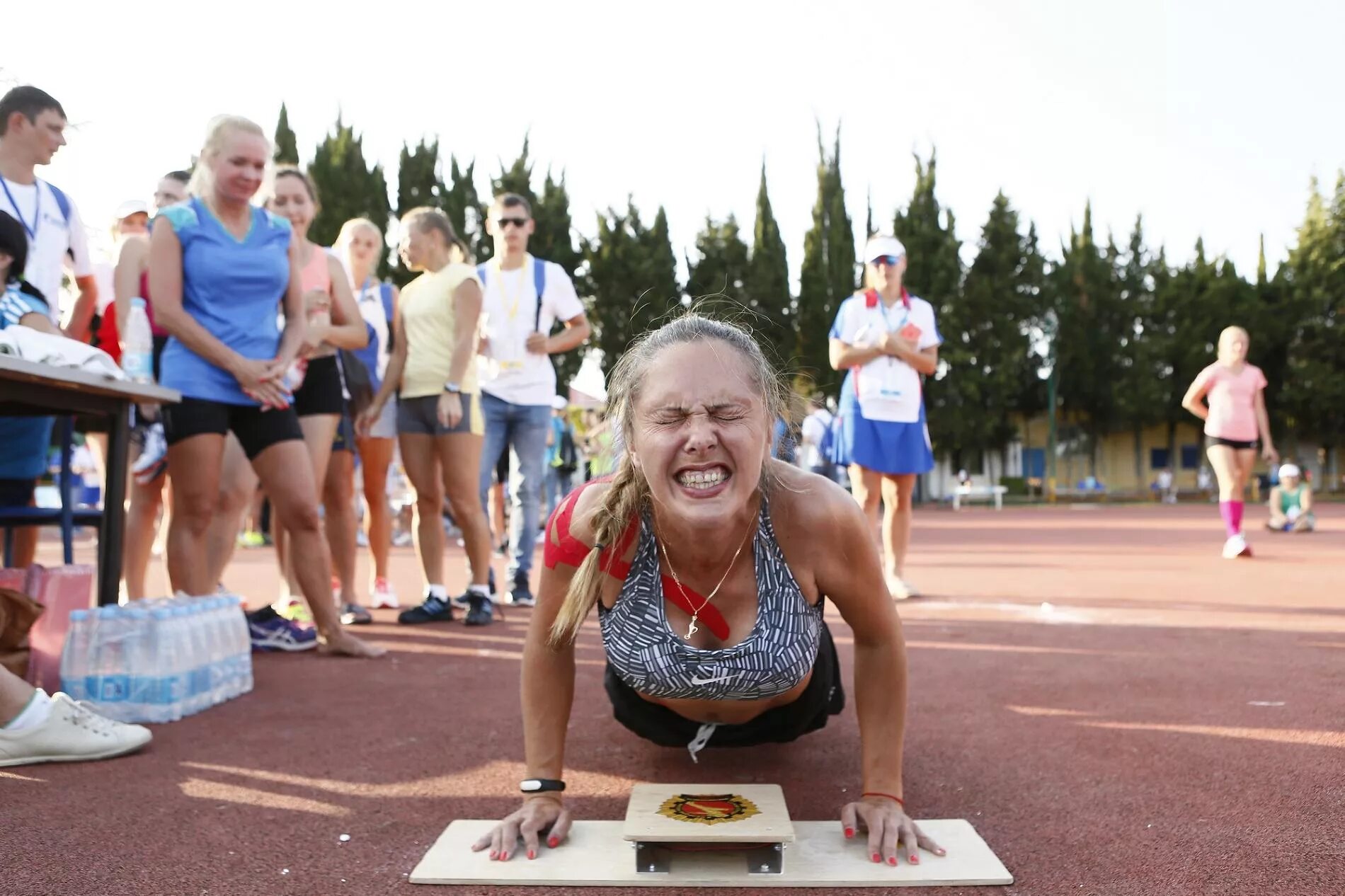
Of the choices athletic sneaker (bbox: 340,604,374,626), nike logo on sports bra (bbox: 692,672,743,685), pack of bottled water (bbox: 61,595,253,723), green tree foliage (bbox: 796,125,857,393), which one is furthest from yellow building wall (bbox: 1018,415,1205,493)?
nike logo on sports bra (bbox: 692,672,743,685)

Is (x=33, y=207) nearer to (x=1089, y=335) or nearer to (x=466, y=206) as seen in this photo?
(x=466, y=206)

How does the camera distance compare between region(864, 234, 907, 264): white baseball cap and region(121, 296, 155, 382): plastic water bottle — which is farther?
region(864, 234, 907, 264): white baseball cap

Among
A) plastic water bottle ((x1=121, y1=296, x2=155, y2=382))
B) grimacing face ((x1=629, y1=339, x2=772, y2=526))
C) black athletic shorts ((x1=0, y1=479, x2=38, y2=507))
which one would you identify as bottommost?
black athletic shorts ((x1=0, y1=479, x2=38, y2=507))

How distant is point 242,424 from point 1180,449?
138 ft

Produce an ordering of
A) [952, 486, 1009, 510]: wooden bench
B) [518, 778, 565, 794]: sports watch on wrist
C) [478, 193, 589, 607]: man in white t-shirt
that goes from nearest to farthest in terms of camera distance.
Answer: [518, 778, 565, 794]: sports watch on wrist
[478, 193, 589, 607]: man in white t-shirt
[952, 486, 1009, 510]: wooden bench

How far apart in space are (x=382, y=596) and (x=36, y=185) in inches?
119


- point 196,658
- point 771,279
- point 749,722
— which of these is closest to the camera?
point 749,722

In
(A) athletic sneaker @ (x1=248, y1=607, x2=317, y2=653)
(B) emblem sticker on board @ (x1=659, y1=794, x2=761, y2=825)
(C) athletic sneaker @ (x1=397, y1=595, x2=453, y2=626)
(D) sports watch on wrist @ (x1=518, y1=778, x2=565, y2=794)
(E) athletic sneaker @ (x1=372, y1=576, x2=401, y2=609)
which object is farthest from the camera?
(E) athletic sneaker @ (x1=372, y1=576, x2=401, y2=609)

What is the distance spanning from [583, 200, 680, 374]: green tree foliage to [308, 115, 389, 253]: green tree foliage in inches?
289

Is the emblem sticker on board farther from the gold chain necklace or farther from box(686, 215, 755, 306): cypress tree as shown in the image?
box(686, 215, 755, 306): cypress tree

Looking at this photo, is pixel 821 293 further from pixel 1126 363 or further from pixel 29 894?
pixel 29 894

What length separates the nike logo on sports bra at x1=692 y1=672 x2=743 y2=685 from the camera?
2.32m

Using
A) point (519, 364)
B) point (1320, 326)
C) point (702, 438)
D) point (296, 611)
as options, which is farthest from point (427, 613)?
point (1320, 326)

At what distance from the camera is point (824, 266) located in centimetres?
3869
